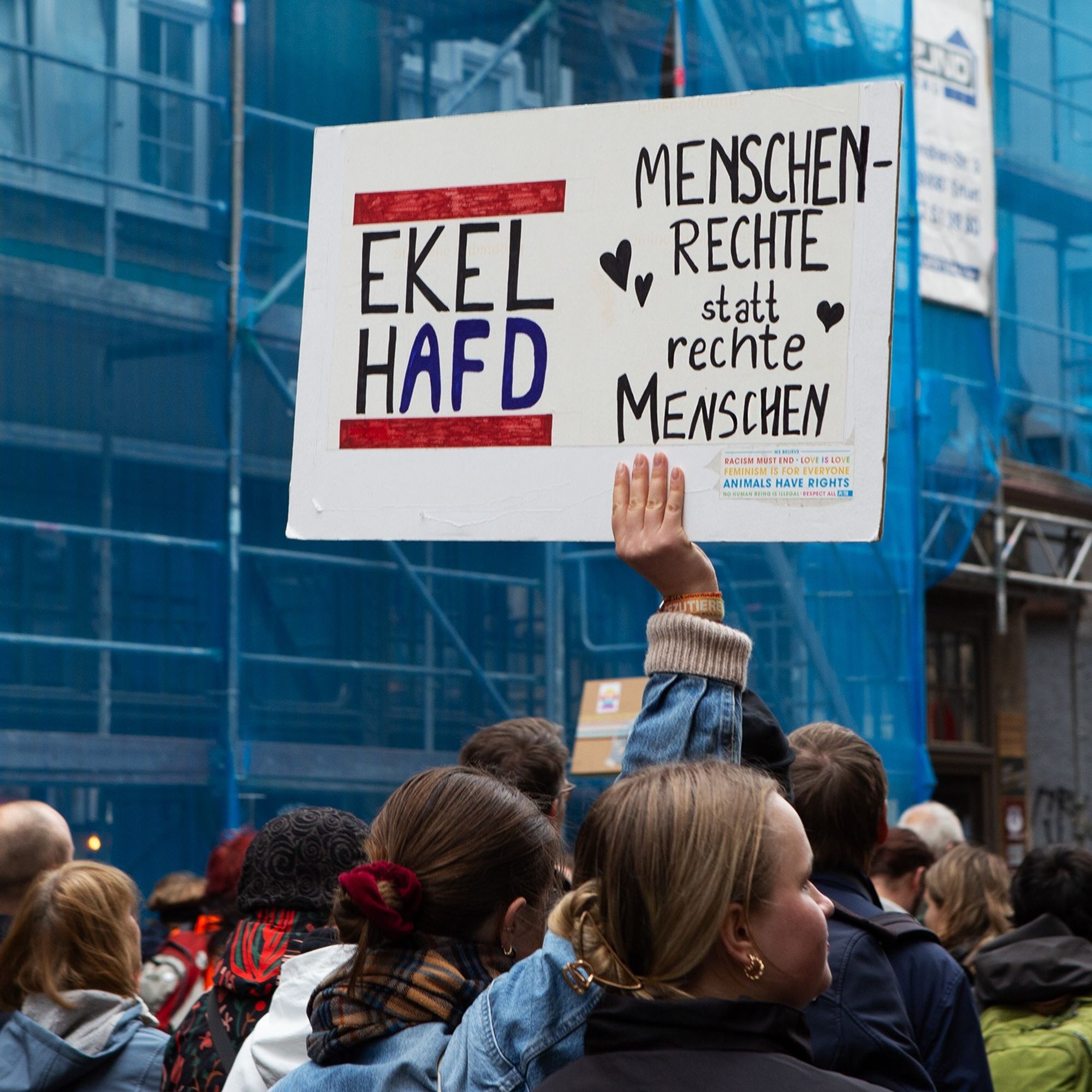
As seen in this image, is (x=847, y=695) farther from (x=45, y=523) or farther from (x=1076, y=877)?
(x=1076, y=877)

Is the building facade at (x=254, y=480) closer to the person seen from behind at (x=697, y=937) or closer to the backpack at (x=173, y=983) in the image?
the backpack at (x=173, y=983)

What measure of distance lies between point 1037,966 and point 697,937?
89.7 inches

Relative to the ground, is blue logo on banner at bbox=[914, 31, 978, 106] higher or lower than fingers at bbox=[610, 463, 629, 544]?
higher

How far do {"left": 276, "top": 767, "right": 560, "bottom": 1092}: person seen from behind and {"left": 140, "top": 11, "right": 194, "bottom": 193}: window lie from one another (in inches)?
243

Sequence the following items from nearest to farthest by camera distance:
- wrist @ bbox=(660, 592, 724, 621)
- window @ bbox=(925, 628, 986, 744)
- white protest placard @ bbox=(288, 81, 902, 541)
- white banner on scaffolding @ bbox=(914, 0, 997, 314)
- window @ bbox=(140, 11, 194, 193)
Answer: wrist @ bbox=(660, 592, 724, 621) → white protest placard @ bbox=(288, 81, 902, 541) → window @ bbox=(140, 11, 194, 193) → white banner on scaffolding @ bbox=(914, 0, 997, 314) → window @ bbox=(925, 628, 986, 744)

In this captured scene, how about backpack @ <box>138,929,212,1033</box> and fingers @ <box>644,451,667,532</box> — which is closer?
fingers @ <box>644,451,667,532</box>

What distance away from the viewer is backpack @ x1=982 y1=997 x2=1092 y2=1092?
362 centimetres

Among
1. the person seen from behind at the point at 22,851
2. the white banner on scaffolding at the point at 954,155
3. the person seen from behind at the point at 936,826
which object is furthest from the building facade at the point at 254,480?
the person seen from behind at the point at 22,851

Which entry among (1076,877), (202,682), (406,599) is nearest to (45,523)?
(202,682)

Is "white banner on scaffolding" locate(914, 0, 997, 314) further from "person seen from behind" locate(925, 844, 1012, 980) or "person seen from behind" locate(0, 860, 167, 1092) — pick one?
"person seen from behind" locate(0, 860, 167, 1092)

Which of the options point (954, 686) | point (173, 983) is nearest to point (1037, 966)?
point (173, 983)

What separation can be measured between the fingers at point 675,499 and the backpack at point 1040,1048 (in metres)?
1.65

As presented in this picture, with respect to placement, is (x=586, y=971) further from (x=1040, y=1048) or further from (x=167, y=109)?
(x=167, y=109)

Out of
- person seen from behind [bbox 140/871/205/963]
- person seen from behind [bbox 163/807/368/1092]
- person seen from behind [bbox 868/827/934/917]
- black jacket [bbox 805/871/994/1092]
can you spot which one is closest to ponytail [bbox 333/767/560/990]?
black jacket [bbox 805/871/994/1092]
